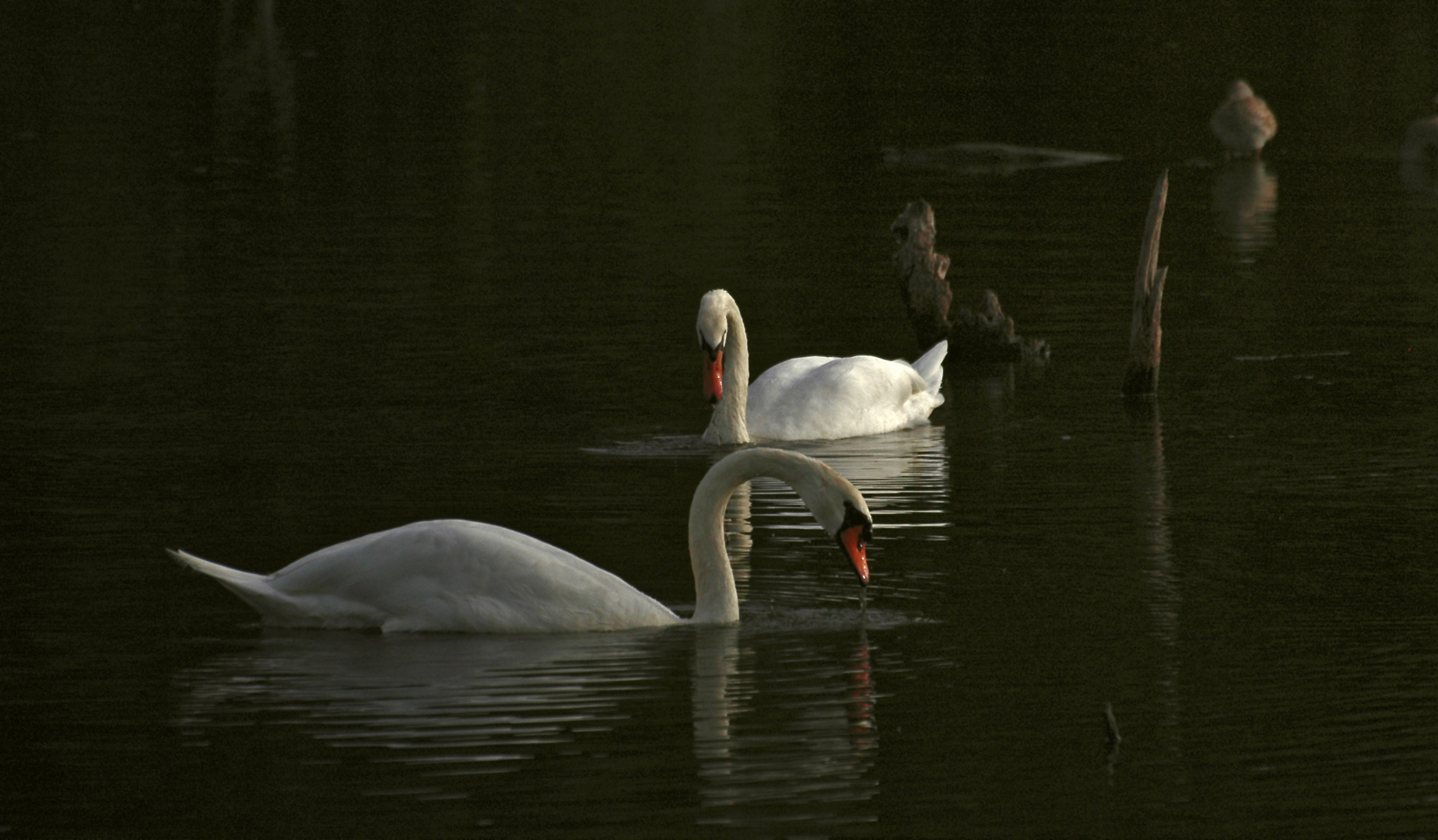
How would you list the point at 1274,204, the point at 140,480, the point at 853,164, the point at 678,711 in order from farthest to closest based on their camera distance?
the point at 853,164
the point at 1274,204
the point at 140,480
the point at 678,711

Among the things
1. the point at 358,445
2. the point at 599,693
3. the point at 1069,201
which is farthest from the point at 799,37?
the point at 599,693

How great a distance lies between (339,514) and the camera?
13.7 meters

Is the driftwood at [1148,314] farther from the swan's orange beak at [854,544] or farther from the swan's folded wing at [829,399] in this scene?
the swan's orange beak at [854,544]

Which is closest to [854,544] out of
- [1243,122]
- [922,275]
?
[922,275]

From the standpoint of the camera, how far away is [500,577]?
1078cm

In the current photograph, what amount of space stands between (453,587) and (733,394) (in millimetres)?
6023

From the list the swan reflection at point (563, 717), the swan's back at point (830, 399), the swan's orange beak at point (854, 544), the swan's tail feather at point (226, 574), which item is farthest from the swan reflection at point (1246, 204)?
the swan's tail feather at point (226, 574)

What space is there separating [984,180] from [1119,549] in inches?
819

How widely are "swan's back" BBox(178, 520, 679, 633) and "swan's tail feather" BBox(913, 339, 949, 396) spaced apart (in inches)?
297

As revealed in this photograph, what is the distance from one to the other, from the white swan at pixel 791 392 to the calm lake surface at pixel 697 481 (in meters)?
0.31

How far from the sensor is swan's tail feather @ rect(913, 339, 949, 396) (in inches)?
719

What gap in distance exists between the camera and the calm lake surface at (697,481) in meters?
8.94

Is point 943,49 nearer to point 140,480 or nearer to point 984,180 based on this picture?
point 984,180

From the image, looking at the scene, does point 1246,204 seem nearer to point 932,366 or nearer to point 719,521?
point 932,366
